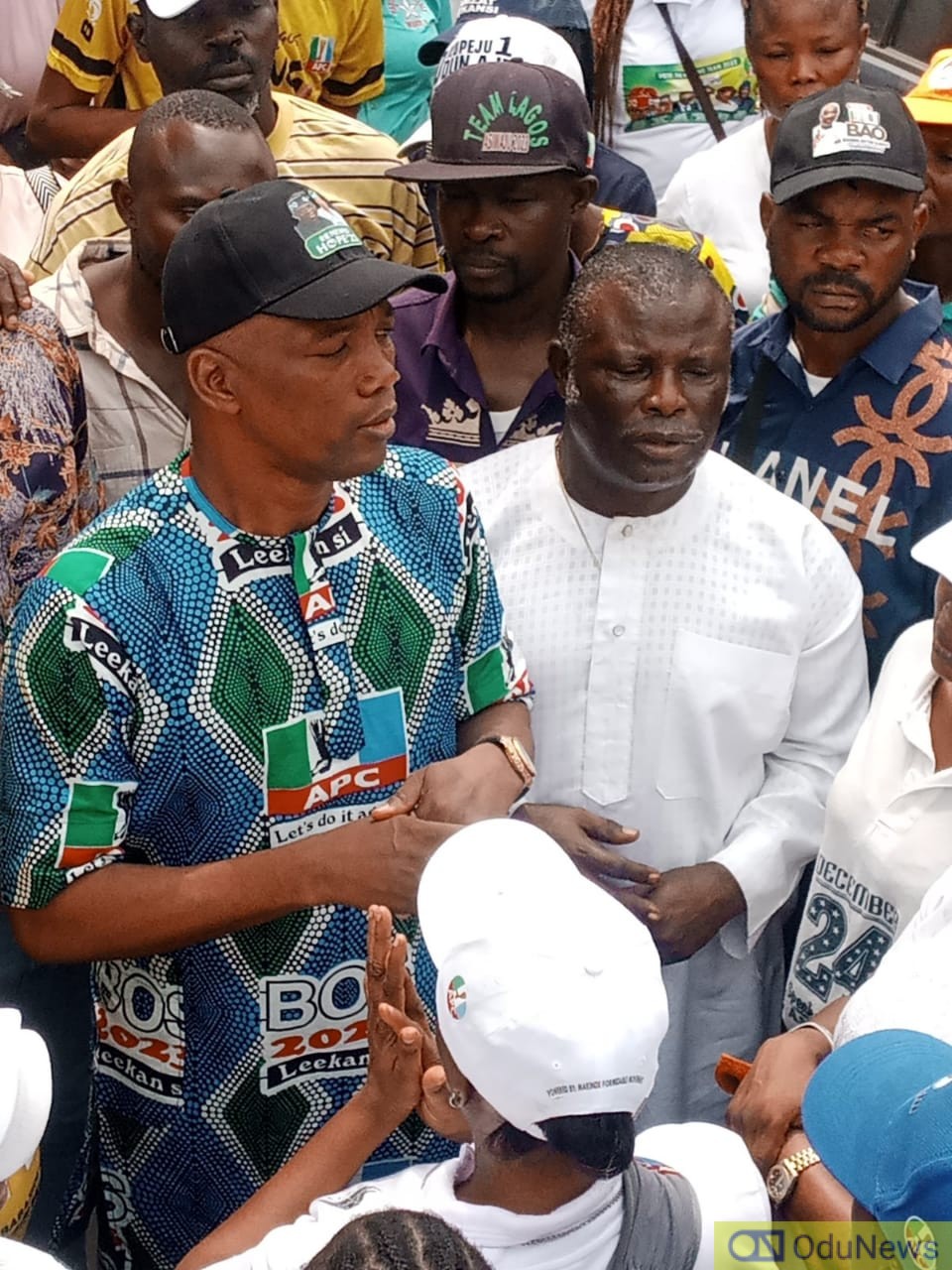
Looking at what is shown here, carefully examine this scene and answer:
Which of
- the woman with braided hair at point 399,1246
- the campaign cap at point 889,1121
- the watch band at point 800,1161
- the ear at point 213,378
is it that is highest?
the ear at point 213,378

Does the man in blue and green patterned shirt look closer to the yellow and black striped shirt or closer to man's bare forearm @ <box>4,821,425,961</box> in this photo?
man's bare forearm @ <box>4,821,425,961</box>

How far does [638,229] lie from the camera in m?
3.71

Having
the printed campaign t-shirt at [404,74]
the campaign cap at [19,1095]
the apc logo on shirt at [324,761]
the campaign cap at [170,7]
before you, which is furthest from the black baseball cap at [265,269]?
the printed campaign t-shirt at [404,74]

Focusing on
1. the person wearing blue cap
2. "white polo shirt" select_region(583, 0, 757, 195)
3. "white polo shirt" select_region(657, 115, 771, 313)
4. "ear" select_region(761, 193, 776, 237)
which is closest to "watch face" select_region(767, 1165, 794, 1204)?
"ear" select_region(761, 193, 776, 237)

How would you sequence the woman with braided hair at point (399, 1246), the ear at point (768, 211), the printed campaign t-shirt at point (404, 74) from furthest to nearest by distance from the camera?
the printed campaign t-shirt at point (404, 74), the ear at point (768, 211), the woman with braided hair at point (399, 1246)

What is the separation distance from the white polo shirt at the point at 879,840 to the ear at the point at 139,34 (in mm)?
2408

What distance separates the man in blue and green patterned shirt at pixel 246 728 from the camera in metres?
2.39

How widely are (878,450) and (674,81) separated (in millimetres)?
2225

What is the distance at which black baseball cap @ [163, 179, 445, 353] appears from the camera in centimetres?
239

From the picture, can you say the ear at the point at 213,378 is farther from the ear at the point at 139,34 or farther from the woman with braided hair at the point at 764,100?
the woman with braided hair at the point at 764,100

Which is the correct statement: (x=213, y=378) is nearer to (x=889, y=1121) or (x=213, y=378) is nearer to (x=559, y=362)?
(x=559, y=362)

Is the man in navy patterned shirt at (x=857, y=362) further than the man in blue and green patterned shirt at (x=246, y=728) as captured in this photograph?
Yes

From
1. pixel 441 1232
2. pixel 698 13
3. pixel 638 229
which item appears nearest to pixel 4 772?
pixel 441 1232

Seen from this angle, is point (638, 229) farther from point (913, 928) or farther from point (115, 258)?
point (913, 928)
